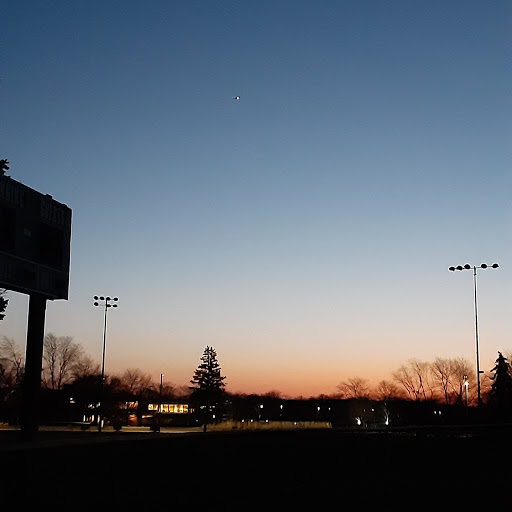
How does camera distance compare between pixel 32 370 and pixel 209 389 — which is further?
pixel 209 389

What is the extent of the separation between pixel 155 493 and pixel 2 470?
21.2 feet

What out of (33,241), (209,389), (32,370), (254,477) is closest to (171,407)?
(209,389)

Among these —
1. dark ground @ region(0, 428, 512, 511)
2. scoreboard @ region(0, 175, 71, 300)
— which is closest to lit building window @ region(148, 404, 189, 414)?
scoreboard @ region(0, 175, 71, 300)

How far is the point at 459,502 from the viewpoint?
16703mm

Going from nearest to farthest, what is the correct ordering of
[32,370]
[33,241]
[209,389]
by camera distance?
1. [33,241]
2. [32,370]
3. [209,389]

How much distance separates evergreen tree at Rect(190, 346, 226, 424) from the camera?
353 feet

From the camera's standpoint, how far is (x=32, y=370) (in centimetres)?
3956

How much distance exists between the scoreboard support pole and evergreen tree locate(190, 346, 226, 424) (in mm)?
65928

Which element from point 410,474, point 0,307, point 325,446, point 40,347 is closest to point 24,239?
point 40,347

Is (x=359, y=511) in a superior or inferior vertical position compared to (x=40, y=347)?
inferior

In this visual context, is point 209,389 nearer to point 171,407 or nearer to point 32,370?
point 171,407

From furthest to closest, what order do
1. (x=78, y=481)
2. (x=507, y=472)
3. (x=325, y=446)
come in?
(x=325, y=446) → (x=507, y=472) → (x=78, y=481)

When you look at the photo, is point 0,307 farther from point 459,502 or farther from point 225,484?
point 459,502

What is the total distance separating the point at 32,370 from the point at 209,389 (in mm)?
72358
